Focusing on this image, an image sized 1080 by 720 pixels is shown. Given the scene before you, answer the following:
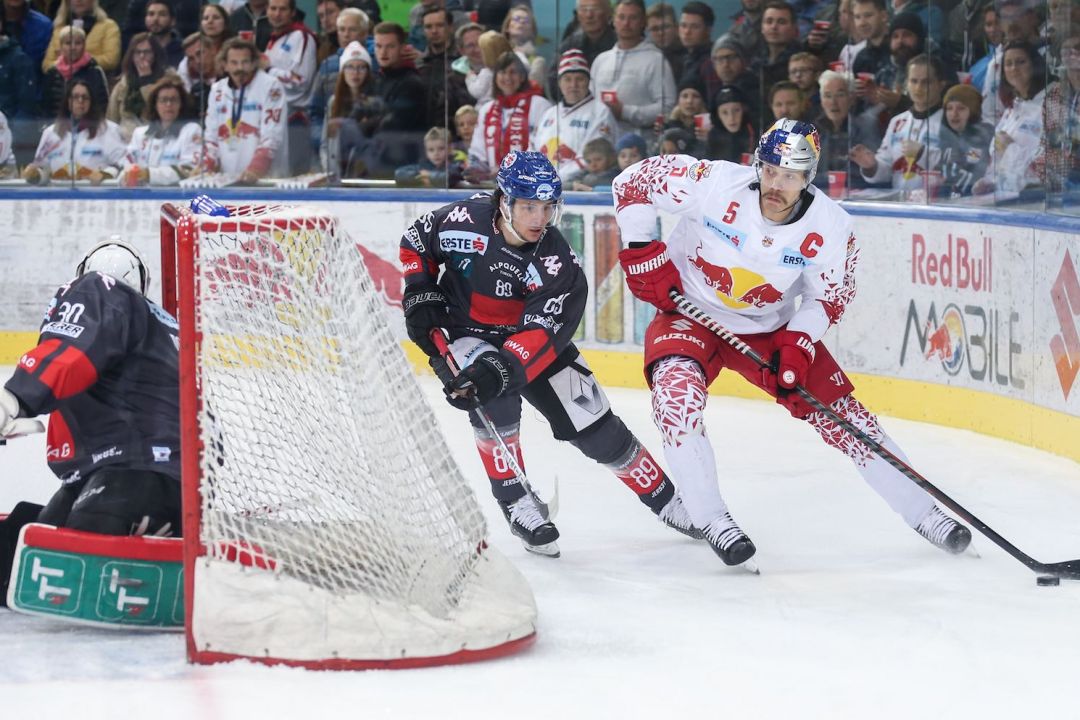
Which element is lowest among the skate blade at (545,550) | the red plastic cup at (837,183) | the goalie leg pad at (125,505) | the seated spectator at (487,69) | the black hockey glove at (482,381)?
the skate blade at (545,550)

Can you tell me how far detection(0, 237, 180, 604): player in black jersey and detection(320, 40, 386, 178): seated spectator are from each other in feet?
14.0

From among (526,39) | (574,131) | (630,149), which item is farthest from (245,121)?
(630,149)

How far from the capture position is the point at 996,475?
204 inches

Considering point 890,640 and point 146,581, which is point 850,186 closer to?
point 890,640

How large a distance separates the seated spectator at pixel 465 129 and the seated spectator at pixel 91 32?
1.86 meters

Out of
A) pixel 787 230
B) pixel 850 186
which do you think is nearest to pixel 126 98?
pixel 850 186

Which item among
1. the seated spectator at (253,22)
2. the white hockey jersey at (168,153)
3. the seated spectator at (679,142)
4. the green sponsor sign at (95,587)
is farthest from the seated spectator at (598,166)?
the green sponsor sign at (95,587)

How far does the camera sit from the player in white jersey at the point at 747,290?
3.99m

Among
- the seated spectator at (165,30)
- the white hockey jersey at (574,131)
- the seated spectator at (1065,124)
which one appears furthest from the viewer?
the seated spectator at (165,30)

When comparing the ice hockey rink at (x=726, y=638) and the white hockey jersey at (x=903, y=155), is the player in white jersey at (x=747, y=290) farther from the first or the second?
the white hockey jersey at (x=903, y=155)

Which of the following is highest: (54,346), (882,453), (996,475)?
(54,346)

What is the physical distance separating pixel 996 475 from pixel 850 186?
1873mm

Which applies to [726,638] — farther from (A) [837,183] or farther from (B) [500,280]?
(A) [837,183]

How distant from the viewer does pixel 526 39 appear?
746cm
